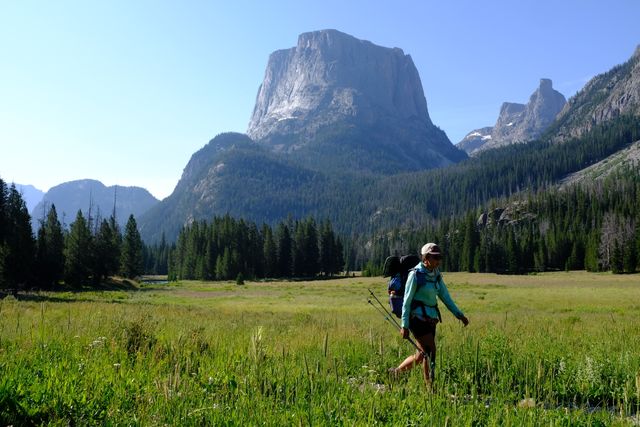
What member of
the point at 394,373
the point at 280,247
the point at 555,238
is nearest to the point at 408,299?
the point at 394,373

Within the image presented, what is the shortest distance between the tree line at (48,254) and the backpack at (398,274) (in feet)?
168

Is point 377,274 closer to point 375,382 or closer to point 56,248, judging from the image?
point 56,248

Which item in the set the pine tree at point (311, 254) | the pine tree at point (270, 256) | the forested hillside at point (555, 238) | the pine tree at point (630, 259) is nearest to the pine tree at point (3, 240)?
the pine tree at point (270, 256)

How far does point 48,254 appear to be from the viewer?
63188mm

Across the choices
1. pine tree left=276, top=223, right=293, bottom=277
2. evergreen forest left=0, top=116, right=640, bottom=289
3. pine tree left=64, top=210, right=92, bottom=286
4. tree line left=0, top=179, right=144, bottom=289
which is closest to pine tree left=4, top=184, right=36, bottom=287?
tree line left=0, top=179, right=144, bottom=289

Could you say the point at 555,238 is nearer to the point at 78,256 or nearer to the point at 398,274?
the point at 78,256

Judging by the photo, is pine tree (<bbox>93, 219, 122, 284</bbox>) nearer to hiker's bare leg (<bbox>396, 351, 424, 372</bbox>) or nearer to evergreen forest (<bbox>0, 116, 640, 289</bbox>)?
evergreen forest (<bbox>0, 116, 640, 289</bbox>)

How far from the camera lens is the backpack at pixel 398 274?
8.88 metres

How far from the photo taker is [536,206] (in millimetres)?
174500

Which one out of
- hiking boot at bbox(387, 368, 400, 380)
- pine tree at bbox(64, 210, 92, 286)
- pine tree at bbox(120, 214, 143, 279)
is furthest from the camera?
pine tree at bbox(120, 214, 143, 279)

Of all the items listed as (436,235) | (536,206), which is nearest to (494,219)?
(536,206)

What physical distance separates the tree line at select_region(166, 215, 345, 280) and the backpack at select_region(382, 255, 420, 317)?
98560 millimetres

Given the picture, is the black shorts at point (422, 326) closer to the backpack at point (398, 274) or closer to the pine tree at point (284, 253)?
the backpack at point (398, 274)

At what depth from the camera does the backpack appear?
8883mm
